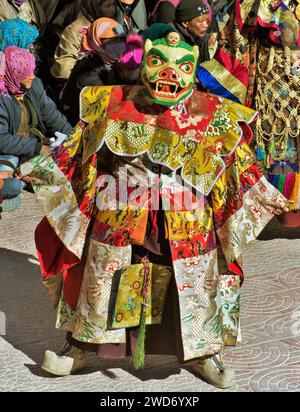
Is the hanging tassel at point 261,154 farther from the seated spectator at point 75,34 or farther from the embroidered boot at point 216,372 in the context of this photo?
the seated spectator at point 75,34

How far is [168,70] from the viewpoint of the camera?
3.68m

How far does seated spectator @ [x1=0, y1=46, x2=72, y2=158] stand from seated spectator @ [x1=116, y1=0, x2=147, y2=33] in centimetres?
95

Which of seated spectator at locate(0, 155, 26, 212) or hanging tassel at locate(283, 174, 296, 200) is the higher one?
hanging tassel at locate(283, 174, 296, 200)

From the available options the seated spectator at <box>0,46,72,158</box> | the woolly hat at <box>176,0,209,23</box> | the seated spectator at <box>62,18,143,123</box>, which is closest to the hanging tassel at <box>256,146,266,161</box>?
the seated spectator at <box>62,18,143,123</box>

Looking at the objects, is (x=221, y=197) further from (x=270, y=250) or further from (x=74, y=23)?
(x=74, y=23)

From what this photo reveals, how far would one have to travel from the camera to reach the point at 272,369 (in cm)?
412

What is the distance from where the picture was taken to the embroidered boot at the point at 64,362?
400 cm

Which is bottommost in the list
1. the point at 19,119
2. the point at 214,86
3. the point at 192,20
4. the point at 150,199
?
the point at 19,119

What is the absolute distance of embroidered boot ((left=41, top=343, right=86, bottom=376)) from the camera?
13.1 feet

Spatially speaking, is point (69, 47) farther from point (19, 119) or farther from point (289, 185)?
point (289, 185)

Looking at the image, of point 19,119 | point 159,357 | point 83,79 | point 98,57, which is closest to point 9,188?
point 19,119

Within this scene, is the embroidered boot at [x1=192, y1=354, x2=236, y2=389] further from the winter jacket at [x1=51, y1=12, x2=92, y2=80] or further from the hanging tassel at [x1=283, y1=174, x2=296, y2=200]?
the winter jacket at [x1=51, y1=12, x2=92, y2=80]

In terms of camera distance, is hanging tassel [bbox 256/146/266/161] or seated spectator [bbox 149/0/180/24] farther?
seated spectator [bbox 149/0/180/24]

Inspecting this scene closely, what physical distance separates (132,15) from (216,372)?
3.96 m
